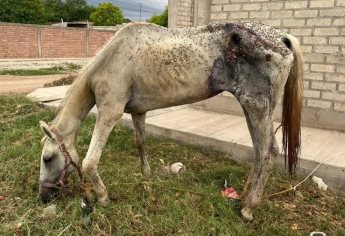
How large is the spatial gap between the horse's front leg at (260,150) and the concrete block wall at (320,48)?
306cm

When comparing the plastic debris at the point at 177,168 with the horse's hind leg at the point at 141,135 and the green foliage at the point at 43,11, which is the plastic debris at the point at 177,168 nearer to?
the horse's hind leg at the point at 141,135

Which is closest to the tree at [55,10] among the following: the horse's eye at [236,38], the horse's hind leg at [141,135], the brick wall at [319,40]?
the brick wall at [319,40]

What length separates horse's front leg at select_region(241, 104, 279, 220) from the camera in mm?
2916

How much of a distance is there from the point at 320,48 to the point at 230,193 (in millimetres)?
3382

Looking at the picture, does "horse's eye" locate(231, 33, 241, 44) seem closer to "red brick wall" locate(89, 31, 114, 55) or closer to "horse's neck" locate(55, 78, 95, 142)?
"horse's neck" locate(55, 78, 95, 142)

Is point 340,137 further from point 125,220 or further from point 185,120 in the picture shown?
point 125,220

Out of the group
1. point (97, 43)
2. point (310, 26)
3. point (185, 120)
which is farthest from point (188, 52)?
point (97, 43)

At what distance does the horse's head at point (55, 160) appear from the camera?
9.72ft

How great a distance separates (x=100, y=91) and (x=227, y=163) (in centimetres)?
217

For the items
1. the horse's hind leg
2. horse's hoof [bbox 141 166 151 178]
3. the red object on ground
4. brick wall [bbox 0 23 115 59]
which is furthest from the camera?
brick wall [bbox 0 23 115 59]

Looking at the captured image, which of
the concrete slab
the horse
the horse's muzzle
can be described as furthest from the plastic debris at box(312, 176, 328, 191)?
the concrete slab

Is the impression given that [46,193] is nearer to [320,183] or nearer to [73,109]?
[73,109]

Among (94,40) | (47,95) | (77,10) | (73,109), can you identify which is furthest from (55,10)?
(73,109)

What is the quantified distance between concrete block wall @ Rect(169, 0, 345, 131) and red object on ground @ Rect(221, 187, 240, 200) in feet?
9.39
